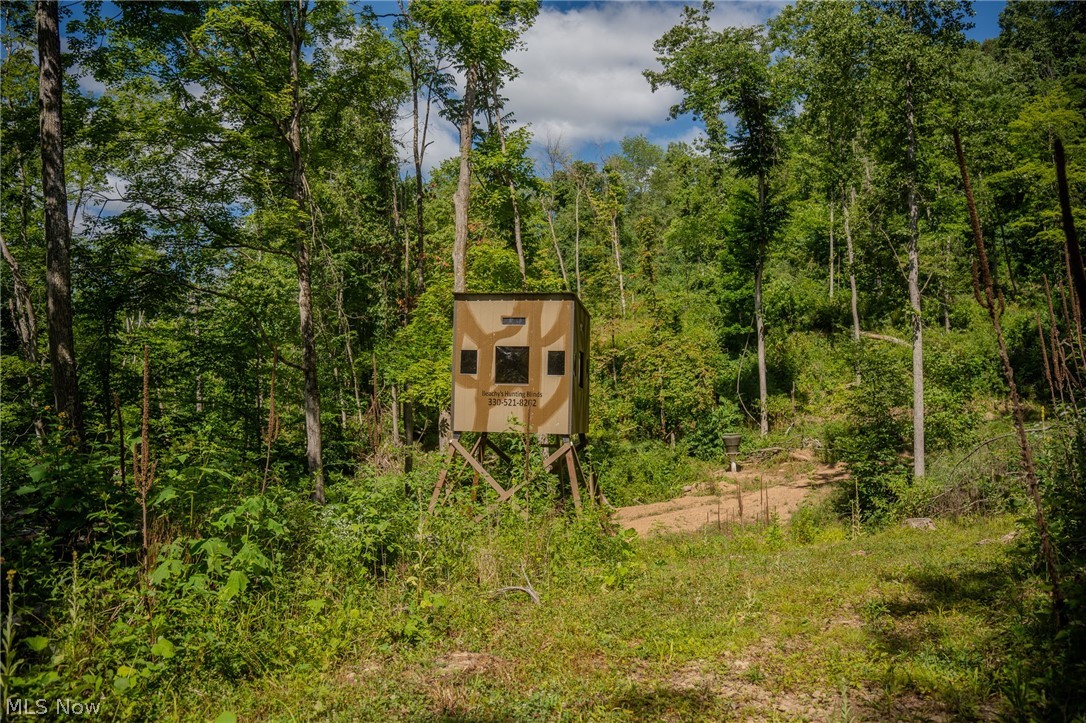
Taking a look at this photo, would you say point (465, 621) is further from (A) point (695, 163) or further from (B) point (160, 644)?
(A) point (695, 163)

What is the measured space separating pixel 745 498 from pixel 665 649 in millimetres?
12474

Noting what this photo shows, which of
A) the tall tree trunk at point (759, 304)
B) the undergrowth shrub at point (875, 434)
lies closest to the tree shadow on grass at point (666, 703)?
the undergrowth shrub at point (875, 434)

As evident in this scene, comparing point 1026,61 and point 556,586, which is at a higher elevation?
point 1026,61

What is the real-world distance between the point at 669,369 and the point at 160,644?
20.4 metres

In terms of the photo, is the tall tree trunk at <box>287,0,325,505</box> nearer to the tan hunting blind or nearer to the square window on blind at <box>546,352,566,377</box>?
the tan hunting blind

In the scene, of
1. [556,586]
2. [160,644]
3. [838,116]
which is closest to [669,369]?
[838,116]

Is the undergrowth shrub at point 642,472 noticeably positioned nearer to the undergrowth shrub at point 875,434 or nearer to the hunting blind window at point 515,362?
the undergrowth shrub at point 875,434

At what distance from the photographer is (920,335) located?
47.1 ft

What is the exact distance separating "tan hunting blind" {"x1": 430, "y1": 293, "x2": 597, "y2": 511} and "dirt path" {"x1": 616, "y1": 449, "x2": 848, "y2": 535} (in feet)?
13.0

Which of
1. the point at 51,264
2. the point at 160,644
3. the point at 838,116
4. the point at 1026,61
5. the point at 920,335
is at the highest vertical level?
the point at 1026,61

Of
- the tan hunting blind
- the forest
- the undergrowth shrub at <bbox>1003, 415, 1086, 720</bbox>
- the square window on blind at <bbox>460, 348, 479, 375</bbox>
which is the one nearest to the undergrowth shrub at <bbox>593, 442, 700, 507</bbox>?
the forest

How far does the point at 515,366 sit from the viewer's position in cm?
1049

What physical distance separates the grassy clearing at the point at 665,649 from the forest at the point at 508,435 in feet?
0.13

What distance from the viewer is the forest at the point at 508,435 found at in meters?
4.29
